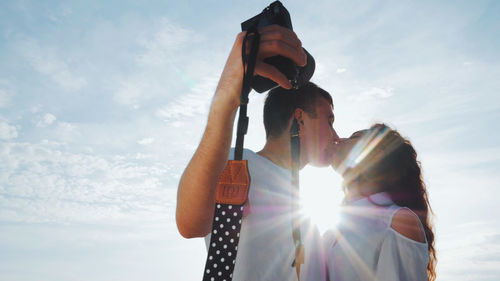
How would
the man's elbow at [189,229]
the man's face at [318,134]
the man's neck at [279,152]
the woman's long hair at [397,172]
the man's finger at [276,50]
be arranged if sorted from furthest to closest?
the woman's long hair at [397,172], the man's face at [318,134], the man's neck at [279,152], the man's elbow at [189,229], the man's finger at [276,50]

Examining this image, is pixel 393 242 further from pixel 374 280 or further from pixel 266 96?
pixel 266 96

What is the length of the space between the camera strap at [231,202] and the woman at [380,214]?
2.82 metres

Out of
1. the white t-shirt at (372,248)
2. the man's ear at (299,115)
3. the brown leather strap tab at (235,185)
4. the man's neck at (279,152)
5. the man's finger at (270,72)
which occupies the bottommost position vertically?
the white t-shirt at (372,248)

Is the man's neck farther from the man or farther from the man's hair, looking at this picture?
the man's hair

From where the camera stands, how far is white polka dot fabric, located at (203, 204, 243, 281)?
4.61 ft

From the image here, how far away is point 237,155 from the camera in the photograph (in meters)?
1.51

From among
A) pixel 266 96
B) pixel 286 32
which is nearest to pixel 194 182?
pixel 286 32

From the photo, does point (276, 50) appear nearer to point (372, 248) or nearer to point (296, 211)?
point (296, 211)

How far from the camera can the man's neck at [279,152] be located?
2.81 metres

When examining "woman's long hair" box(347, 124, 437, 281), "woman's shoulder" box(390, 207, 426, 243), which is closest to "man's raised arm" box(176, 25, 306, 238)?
"woman's shoulder" box(390, 207, 426, 243)

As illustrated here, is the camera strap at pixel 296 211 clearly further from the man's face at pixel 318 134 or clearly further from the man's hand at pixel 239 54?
the man's face at pixel 318 134

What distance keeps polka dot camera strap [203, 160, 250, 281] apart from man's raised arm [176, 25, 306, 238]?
6cm

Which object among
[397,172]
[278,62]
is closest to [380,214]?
[397,172]

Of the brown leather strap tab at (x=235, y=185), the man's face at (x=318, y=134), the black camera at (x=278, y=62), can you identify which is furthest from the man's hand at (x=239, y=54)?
the man's face at (x=318, y=134)
